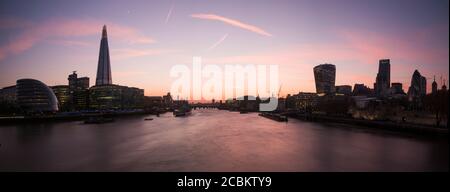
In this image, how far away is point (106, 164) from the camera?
27844 millimetres

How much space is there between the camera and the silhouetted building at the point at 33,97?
116 metres

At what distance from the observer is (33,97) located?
118m

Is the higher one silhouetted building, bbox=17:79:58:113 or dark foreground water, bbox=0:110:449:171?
silhouetted building, bbox=17:79:58:113

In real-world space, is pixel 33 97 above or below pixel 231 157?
above

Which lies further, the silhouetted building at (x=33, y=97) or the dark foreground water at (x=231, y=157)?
the silhouetted building at (x=33, y=97)

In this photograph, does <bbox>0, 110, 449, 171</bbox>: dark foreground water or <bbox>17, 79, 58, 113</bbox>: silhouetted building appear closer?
<bbox>0, 110, 449, 171</bbox>: dark foreground water

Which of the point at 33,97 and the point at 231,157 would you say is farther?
the point at 33,97

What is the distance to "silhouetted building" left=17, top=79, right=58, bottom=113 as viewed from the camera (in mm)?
116438

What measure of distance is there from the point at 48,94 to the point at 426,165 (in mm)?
143298

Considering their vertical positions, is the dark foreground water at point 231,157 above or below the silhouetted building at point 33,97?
below

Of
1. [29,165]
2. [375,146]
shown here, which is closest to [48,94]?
[29,165]
